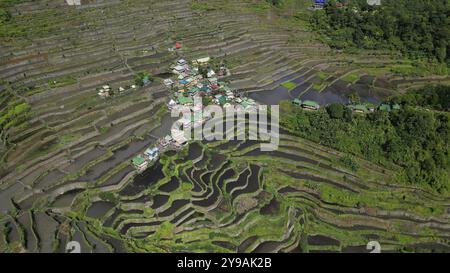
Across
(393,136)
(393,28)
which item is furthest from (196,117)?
(393,28)

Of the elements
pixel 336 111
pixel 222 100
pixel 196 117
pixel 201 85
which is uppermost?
pixel 201 85

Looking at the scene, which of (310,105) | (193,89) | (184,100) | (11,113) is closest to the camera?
(11,113)

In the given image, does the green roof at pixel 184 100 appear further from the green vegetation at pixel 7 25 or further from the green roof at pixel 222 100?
the green vegetation at pixel 7 25

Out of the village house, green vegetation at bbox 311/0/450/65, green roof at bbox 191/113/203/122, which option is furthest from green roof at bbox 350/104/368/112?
the village house

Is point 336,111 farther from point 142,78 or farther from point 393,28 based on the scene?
point 393,28

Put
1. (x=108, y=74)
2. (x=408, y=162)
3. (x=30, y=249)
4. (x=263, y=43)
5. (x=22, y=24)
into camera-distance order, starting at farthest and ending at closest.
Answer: (x=263, y=43), (x=22, y=24), (x=108, y=74), (x=408, y=162), (x=30, y=249)

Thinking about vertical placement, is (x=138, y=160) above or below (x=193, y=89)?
below

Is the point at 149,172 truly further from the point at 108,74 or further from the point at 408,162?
the point at 408,162
